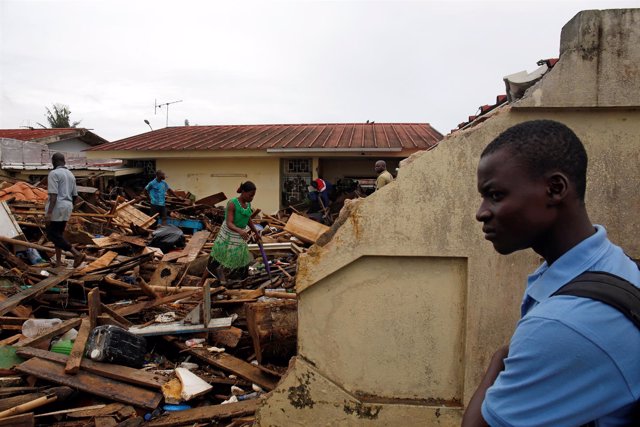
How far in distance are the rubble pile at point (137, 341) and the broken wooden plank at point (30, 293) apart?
2 centimetres

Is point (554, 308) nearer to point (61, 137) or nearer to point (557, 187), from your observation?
point (557, 187)

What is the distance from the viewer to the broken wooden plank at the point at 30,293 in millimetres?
6211

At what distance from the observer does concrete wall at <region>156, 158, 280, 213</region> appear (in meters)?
16.8

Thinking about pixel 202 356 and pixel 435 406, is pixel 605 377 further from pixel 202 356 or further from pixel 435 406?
pixel 202 356

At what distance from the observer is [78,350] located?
5164mm

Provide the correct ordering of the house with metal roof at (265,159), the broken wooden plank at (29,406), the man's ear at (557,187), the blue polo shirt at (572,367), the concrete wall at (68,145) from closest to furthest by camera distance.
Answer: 1. the blue polo shirt at (572,367)
2. the man's ear at (557,187)
3. the broken wooden plank at (29,406)
4. the house with metal roof at (265,159)
5. the concrete wall at (68,145)

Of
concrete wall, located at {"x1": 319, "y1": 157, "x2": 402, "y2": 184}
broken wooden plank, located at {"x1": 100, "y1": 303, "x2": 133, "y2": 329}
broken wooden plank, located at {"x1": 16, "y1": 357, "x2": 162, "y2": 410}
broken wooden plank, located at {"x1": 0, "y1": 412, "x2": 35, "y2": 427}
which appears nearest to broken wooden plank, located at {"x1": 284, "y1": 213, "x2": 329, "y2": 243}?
broken wooden plank, located at {"x1": 100, "y1": 303, "x2": 133, "y2": 329}

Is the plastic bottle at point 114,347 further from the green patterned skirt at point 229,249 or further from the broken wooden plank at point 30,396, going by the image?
the green patterned skirt at point 229,249

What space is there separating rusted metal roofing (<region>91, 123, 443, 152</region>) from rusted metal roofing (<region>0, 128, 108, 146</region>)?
4.28 meters

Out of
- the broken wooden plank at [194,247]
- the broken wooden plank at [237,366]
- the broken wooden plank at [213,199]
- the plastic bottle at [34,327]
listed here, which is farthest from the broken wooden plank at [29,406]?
the broken wooden plank at [213,199]

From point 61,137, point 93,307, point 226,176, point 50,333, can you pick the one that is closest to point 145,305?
point 93,307

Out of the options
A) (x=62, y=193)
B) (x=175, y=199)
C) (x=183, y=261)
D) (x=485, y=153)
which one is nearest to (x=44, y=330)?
(x=62, y=193)

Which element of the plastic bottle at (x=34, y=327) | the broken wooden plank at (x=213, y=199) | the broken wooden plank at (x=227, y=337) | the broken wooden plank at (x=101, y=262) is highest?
the broken wooden plank at (x=213, y=199)

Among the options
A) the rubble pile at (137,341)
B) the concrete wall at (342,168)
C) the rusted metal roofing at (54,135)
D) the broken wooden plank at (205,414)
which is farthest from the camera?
the rusted metal roofing at (54,135)
